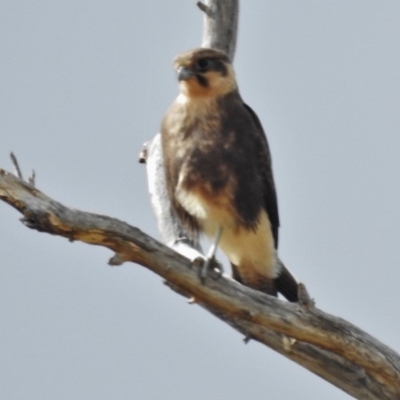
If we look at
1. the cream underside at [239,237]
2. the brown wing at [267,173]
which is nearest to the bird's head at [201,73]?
the brown wing at [267,173]

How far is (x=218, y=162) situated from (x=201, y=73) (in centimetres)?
50

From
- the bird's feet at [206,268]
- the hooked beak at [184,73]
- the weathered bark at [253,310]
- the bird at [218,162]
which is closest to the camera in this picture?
the weathered bark at [253,310]

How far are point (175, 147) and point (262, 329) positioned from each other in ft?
3.07

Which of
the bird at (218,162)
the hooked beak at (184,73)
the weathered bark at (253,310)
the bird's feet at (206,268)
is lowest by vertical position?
the weathered bark at (253,310)

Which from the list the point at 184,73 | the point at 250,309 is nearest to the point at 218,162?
the point at 184,73

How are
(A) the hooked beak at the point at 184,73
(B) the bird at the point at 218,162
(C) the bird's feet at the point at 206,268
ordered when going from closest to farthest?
1. (C) the bird's feet at the point at 206,268
2. (B) the bird at the point at 218,162
3. (A) the hooked beak at the point at 184,73

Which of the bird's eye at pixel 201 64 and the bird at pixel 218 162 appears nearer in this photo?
the bird at pixel 218 162

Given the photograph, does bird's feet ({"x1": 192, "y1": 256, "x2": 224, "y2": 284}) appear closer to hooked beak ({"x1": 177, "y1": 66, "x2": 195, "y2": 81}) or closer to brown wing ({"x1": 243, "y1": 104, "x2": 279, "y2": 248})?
brown wing ({"x1": 243, "y1": 104, "x2": 279, "y2": 248})

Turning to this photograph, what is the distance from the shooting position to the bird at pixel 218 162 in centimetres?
538

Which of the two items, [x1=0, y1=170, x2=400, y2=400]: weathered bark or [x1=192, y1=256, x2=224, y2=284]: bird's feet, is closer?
[x1=0, y1=170, x2=400, y2=400]: weathered bark

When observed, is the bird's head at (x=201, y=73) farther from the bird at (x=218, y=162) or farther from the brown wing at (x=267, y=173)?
the brown wing at (x=267, y=173)

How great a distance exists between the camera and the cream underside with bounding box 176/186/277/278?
544 cm

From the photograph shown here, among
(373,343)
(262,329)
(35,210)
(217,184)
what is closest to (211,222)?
(217,184)

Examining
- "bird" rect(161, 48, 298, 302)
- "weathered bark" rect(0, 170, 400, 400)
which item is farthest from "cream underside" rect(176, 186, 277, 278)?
"weathered bark" rect(0, 170, 400, 400)
